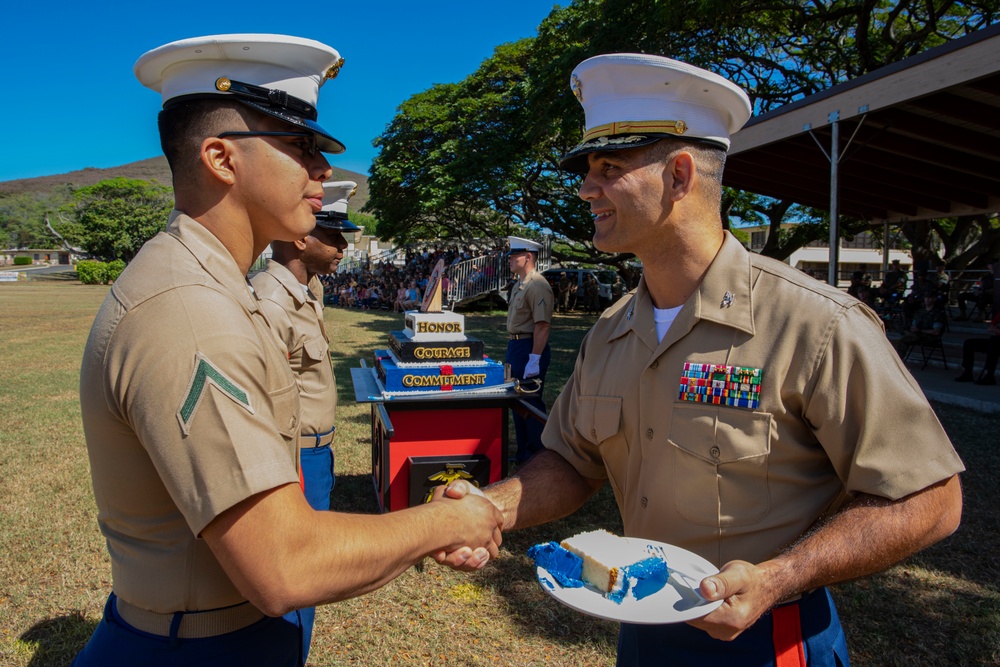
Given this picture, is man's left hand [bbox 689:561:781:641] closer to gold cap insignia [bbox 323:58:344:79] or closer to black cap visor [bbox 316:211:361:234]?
gold cap insignia [bbox 323:58:344:79]

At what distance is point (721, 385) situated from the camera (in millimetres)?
1789

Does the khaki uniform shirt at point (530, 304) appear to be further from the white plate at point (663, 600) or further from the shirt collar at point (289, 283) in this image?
the white plate at point (663, 600)

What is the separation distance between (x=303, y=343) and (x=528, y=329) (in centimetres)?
394

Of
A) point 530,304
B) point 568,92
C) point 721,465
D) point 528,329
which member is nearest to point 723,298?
point 721,465

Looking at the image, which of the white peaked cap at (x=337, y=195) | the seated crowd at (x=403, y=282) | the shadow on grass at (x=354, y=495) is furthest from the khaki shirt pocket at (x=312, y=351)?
the seated crowd at (x=403, y=282)

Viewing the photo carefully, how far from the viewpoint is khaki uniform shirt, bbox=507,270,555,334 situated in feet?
24.1

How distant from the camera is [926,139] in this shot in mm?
9641

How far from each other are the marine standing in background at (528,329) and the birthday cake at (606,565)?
5.02 m

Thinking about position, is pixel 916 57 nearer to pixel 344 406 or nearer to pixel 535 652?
pixel 535 652

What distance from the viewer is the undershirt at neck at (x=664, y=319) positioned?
6.75 feet

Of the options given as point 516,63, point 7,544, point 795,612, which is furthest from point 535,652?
point 516,63

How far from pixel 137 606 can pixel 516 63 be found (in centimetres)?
2940

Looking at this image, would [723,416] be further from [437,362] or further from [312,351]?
[437,362]

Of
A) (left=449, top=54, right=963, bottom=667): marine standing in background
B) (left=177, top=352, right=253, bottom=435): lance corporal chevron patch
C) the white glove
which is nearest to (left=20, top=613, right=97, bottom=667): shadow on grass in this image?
(left=449, top=54, right=963, bottom=667): marine standing in background
